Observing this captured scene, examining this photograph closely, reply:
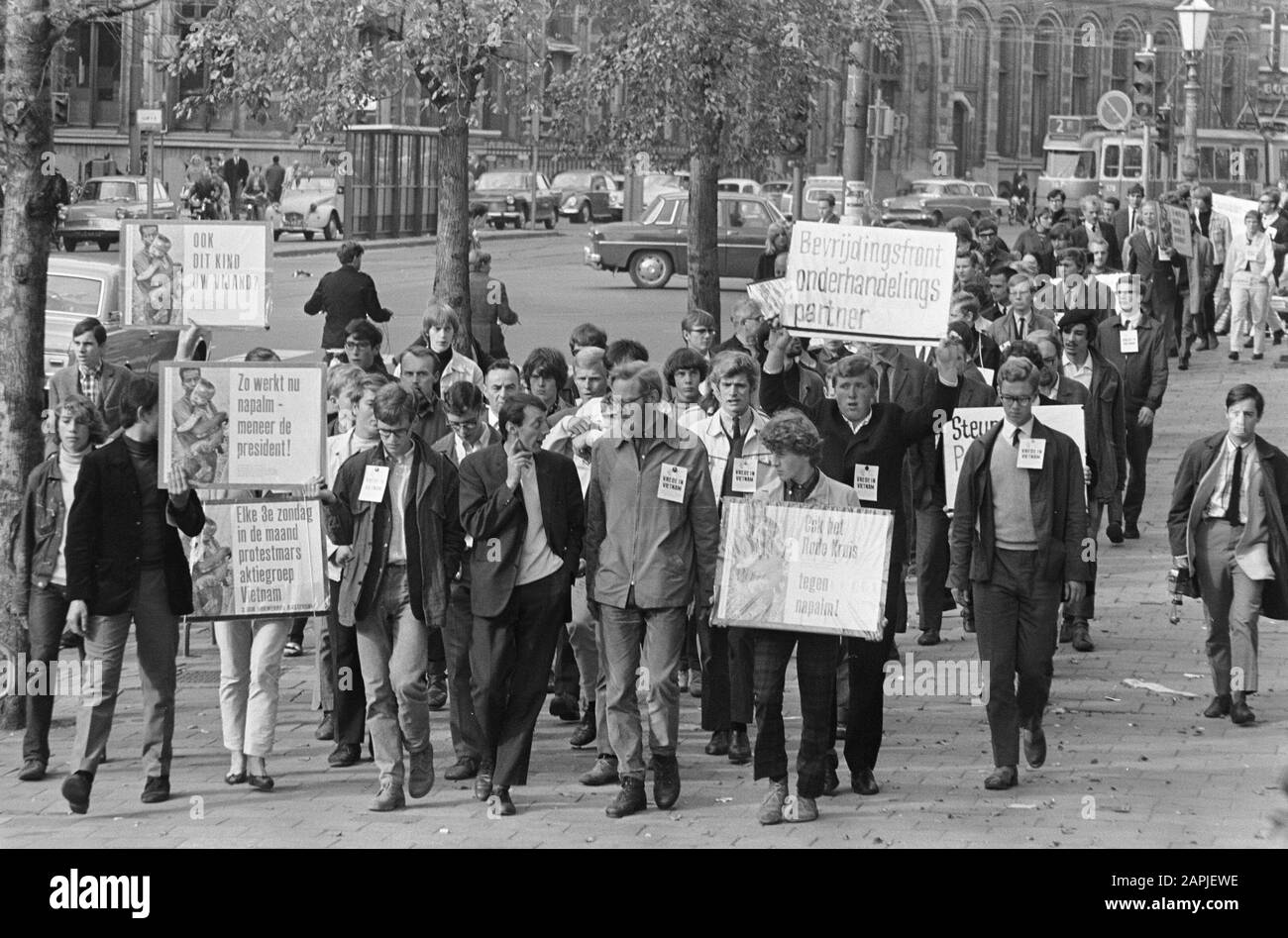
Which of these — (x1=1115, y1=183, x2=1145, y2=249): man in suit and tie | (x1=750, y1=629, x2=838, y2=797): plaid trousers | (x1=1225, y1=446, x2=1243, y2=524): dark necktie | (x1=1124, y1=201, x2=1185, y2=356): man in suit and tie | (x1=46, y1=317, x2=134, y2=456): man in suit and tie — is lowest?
(x1=750, y1=629, x2=838, y2=797): plaid trousers

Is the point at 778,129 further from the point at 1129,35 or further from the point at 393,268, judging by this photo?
the point at 1129,35

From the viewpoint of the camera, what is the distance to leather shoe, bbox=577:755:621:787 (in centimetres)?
896

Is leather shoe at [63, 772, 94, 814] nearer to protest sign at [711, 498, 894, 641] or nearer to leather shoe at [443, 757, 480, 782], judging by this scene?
leather shoe at [443, 757, 480, 782]

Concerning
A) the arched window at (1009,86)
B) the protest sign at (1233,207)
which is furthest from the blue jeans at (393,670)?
the arched window at (1009,86)

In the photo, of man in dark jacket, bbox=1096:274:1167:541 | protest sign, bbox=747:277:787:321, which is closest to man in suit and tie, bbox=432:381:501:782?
protest sign, bbox=747:277:787:321

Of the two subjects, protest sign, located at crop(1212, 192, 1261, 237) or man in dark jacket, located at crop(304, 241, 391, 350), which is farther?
protest sign, located at crop(1212, 192, 1261, 237)

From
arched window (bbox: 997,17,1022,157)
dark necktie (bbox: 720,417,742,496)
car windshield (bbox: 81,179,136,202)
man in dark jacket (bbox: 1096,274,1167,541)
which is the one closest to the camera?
dark necktie (bbox: 720,417,742,496)

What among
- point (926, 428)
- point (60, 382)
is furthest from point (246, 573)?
point (60, 382)

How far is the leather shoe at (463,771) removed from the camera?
9008 mm

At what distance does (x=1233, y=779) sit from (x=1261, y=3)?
84199 mm

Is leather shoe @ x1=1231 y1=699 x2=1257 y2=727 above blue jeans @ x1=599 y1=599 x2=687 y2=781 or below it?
below

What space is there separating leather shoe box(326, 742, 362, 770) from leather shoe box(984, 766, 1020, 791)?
2.76 m

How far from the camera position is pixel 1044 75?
83.4m

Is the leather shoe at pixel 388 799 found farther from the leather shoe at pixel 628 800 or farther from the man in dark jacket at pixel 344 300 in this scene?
the man in dark jacket at pixel 344 300
